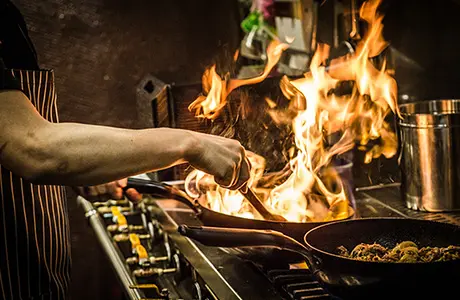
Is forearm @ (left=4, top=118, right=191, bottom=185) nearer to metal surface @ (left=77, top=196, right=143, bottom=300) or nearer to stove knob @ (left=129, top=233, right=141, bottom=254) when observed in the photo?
metal surface @ (left=77, top=196, right=143, bottom=300)

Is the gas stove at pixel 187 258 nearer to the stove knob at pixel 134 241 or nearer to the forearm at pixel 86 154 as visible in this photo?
the stove knob at pixel 134 241

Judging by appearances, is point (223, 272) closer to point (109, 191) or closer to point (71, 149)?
point (71, 149)

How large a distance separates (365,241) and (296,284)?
193 millimetres

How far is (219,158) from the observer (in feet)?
5.08

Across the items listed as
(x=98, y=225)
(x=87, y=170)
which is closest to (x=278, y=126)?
(x=98, y=225)

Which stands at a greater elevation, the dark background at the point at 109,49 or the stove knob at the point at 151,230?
the dark background at the point at 109,49

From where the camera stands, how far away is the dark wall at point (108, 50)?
3.22m

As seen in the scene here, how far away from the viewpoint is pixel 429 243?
1.46 meters

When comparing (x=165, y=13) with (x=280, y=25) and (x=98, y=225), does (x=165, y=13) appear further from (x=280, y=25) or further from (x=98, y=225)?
(x=98, y=225)

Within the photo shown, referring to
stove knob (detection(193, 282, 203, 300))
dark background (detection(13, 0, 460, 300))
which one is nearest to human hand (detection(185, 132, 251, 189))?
stove knob (detection(193, 282, 203, 300))

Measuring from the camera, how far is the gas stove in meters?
1.53

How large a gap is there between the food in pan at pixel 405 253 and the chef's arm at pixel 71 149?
461mm

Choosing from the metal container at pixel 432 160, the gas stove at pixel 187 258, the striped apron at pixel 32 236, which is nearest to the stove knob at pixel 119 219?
the gas stove at pixel 187 258

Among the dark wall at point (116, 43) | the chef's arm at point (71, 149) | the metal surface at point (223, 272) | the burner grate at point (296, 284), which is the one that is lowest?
the metal surface at point (223, 272)
